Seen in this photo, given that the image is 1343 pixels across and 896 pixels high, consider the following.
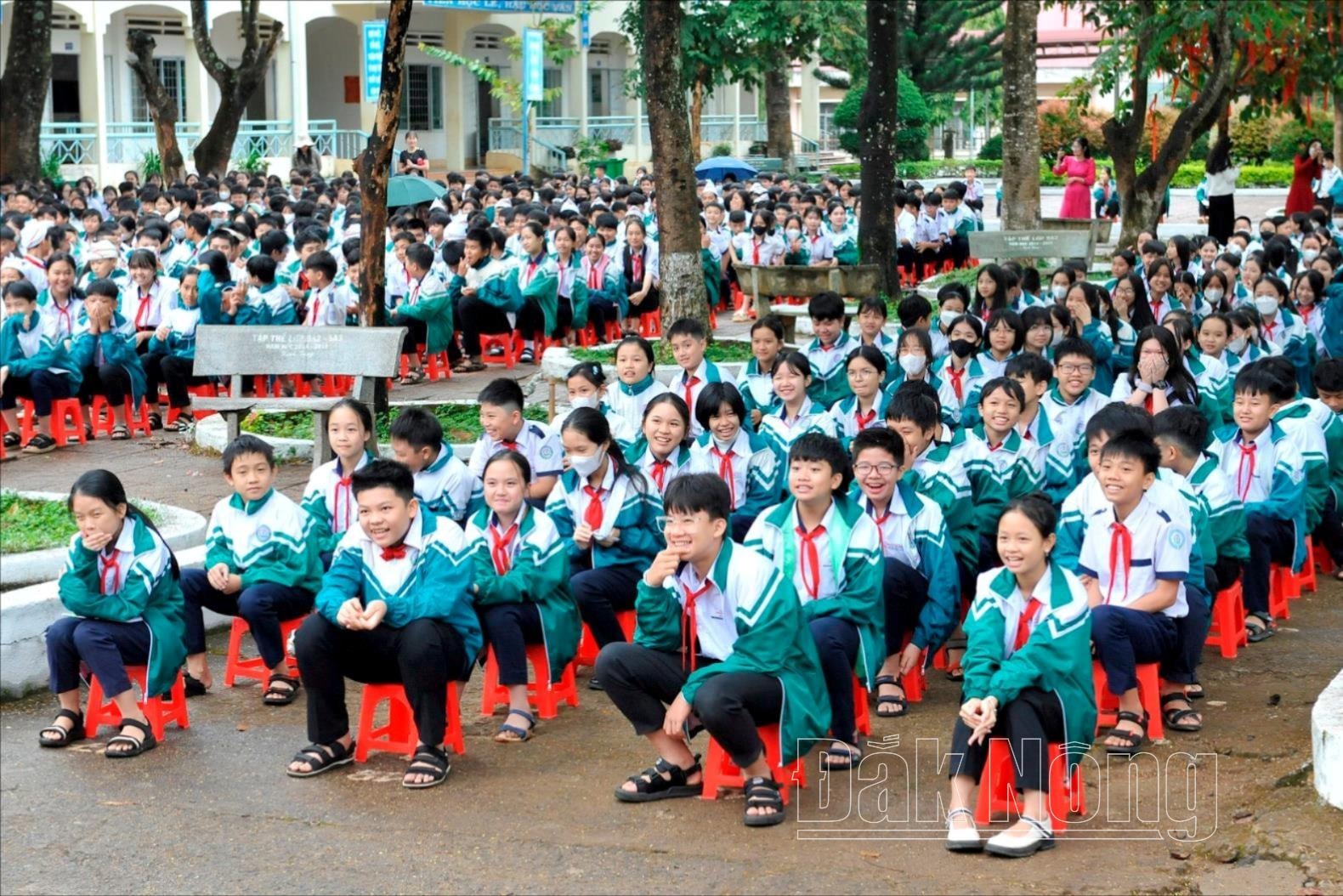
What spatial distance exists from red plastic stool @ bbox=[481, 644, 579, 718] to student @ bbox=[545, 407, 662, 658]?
9.7 inches

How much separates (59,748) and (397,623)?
4.52 feet

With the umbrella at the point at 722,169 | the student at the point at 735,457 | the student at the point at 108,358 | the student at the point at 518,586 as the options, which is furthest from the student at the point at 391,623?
the umbrella at the point at 722,169

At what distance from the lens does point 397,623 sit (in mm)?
5910

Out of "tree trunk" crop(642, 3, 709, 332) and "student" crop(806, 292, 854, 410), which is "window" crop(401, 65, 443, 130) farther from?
"student" crop(806, 292, 854, 410)

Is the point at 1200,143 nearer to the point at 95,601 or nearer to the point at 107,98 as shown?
the point at 107,98

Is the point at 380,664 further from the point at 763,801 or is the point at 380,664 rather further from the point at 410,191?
the point at 410,191

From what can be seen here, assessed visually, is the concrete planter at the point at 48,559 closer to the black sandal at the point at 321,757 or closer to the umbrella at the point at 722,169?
the black sandal at the point at 321,757

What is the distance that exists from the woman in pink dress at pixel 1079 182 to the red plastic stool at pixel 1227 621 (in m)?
13.9

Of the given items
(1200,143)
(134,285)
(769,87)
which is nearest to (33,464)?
(134,285)

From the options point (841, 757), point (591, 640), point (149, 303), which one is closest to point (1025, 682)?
point (841, 757)

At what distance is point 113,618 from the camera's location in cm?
615

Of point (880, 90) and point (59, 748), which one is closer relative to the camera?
point (59, 748)

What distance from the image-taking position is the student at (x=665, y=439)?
718 cm

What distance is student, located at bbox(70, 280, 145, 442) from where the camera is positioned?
11.2 metres
